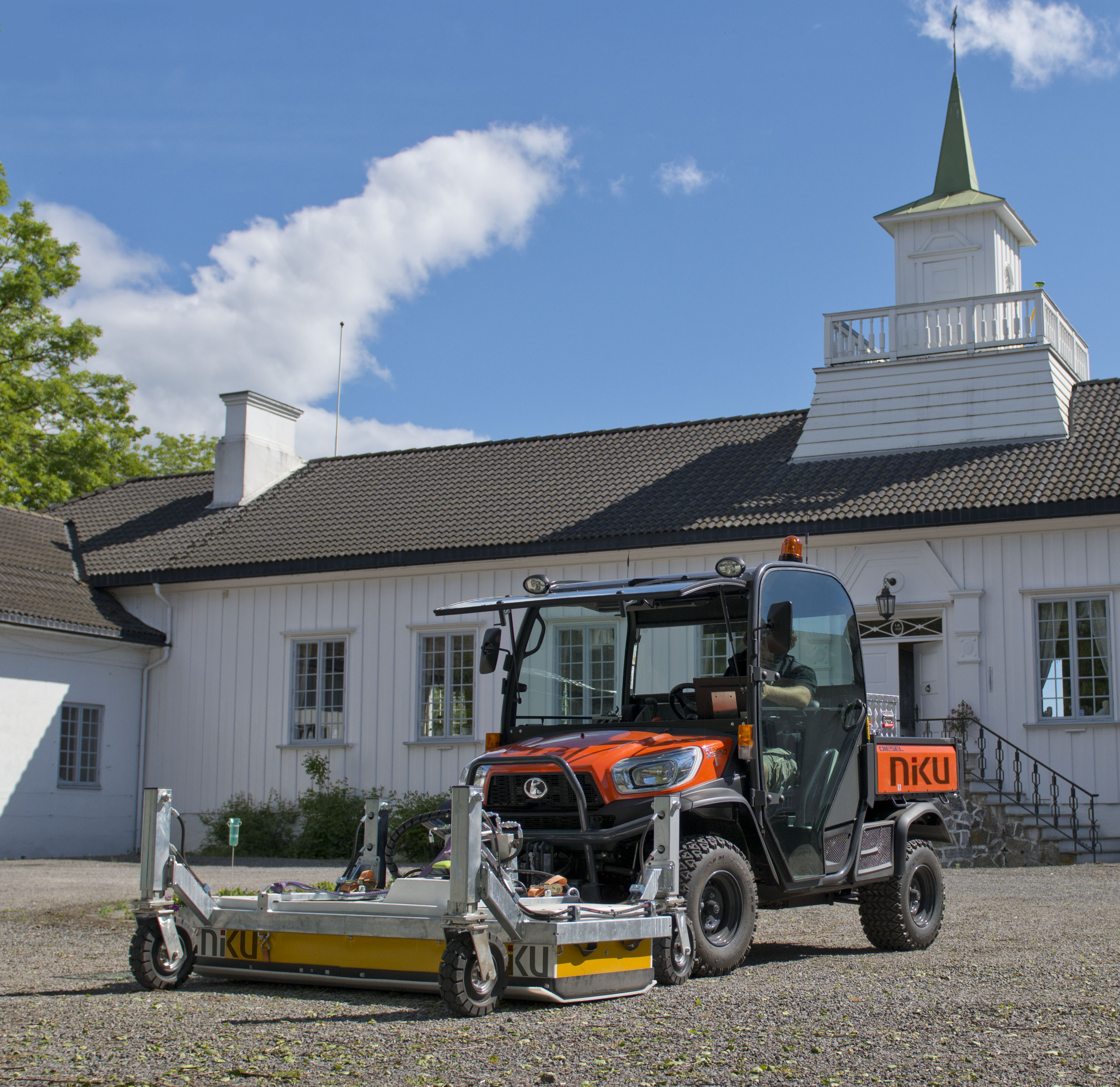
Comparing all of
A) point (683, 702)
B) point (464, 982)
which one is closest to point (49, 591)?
point (683, 702)

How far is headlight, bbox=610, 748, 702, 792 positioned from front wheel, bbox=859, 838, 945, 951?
6.88 feet

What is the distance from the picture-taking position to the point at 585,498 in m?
21.8

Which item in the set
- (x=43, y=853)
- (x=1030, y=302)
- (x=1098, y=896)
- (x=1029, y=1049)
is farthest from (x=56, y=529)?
(x=1029, y=1049)

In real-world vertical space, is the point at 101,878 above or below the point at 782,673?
below

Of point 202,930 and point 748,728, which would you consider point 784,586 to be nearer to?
point 748,728

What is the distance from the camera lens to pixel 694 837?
7.39 metres

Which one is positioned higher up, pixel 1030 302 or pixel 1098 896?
pixel 1030 302

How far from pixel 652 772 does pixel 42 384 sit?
94.1ft

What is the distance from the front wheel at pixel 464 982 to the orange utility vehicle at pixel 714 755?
3.02 feet


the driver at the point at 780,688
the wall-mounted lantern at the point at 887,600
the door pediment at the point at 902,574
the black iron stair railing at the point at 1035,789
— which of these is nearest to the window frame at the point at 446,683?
the door pediment at the point at 902,574

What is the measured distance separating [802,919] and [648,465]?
12376mm

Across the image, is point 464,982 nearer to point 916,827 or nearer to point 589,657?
point 589,657

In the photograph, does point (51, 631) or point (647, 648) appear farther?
point (51, 631)

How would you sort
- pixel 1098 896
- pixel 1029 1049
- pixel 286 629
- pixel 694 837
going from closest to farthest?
1. pixel 1029 1049
2. pixel 694 837
3. pixel 1098 896
4. pixel 286 629
